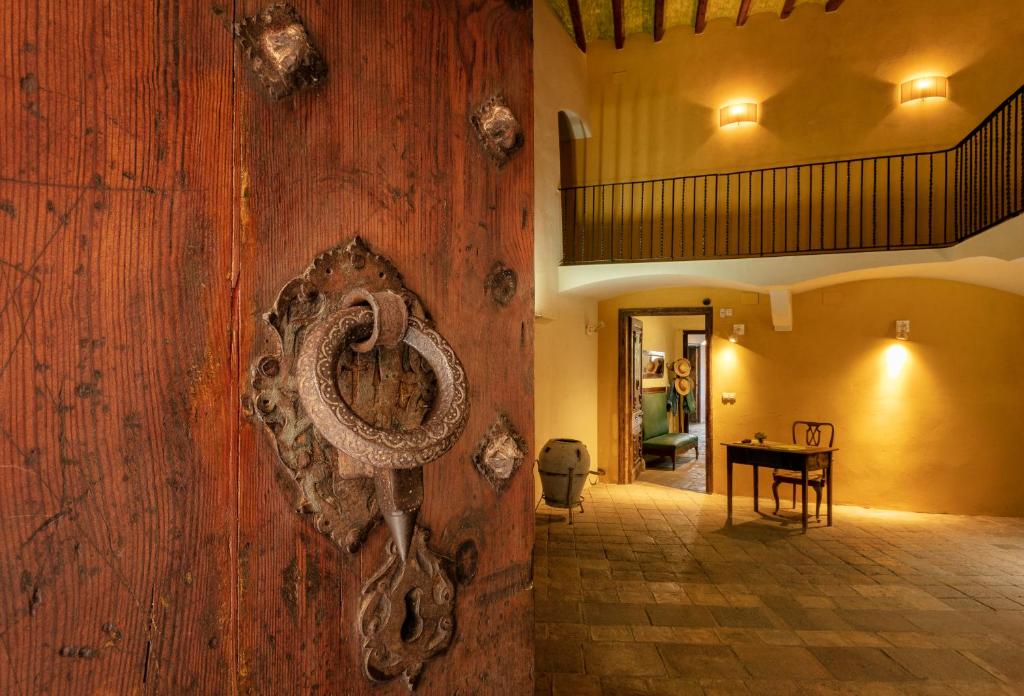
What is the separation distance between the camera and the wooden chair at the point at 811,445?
20.0ft

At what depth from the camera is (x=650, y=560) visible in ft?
16.2

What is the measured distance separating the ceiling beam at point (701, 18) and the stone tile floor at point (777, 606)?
684 centimetres

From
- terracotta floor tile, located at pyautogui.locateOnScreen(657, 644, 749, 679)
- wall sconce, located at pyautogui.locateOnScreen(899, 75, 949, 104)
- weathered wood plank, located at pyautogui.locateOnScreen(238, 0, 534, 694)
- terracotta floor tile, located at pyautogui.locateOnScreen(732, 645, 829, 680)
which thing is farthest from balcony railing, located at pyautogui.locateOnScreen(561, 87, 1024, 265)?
weathered wood plank, located at pyautogui.locateOnScreen(238, 0, 534, 694)

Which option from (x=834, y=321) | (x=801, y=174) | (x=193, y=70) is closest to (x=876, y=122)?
(x=801, y=174)

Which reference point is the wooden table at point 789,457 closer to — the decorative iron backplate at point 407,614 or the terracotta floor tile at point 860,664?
the terracotta floor tile at point 860,664

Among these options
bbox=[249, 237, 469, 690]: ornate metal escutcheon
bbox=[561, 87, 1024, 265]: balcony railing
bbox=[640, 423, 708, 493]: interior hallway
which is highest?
bbox=[561, 87, 1024, 265]: balcony railing

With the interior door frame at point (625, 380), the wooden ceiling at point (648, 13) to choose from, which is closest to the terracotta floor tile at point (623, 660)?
the interior door frame at point (625, 380)

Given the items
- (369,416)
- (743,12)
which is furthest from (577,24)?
(369,416)

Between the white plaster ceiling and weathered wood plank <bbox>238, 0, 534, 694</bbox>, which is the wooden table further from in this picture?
weathered wood plank <bbox>238, 0, 534, 694</bbox>

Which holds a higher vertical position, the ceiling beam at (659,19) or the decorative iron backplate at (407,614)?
the ceiling beam at (659,19)

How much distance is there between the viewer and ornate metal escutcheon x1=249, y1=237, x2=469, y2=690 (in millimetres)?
503

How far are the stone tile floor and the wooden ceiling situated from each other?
6.83 metres

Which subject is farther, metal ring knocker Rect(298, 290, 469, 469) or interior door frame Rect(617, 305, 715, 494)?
interior door frame Rect(617, 305, 715, 494)

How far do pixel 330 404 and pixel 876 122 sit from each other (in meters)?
9.18
